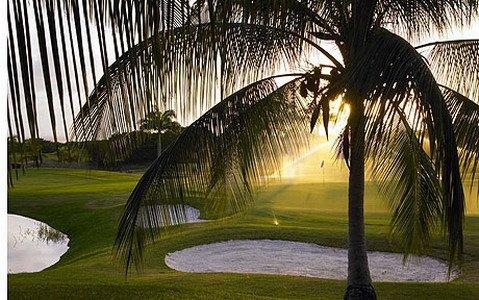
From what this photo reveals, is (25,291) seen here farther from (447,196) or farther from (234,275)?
(447,196)

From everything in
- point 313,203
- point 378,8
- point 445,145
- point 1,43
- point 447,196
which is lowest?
point 313,203

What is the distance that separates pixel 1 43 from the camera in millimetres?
967

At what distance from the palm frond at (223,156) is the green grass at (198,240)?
1693mm

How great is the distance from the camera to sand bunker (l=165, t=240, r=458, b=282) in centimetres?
1296

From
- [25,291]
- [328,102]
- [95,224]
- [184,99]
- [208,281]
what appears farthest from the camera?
[95,224]

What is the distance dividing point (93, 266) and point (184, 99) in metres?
8.88

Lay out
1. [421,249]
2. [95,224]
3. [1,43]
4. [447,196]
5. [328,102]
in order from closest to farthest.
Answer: [1,43] → [447,196] → [328,102] → [421,249] → [95,224]

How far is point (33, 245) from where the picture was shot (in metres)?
18.5

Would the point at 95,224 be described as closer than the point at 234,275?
No

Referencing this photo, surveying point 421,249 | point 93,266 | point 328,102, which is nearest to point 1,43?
point 328,102

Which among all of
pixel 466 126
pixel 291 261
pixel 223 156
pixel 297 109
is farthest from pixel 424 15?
pixel 291 261

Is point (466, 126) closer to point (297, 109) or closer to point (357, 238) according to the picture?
point (297, 109)

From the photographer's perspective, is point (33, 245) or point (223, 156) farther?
point (33, 245)

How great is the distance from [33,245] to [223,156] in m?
13.3
